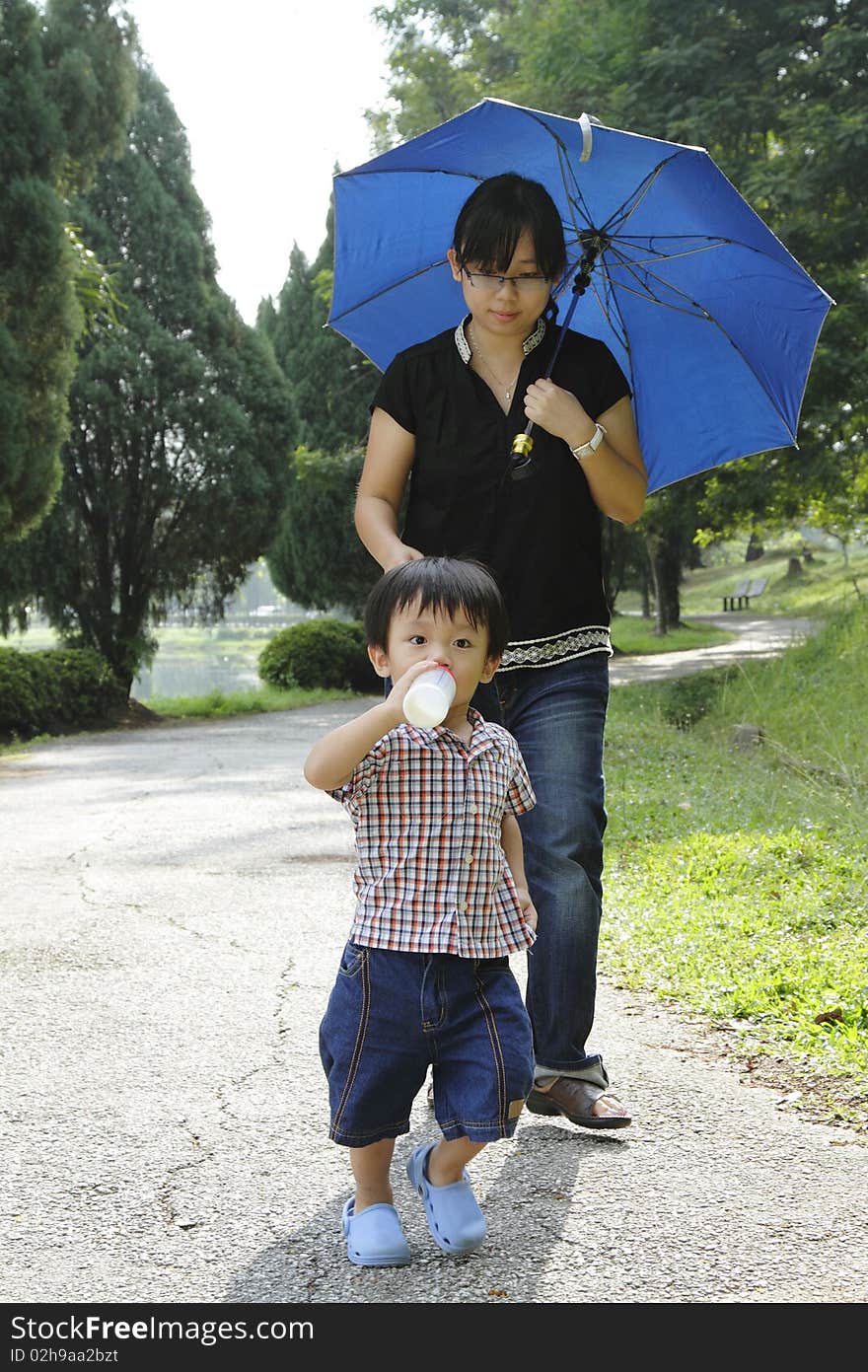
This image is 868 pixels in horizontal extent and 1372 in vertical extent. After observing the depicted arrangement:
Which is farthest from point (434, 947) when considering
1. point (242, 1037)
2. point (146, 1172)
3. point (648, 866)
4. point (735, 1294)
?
point (648, 866)

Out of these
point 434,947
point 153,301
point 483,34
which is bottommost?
point 434,947

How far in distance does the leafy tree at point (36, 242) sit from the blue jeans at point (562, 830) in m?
10.6

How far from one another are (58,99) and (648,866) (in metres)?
11.0

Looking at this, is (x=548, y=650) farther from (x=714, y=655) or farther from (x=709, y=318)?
(x=714, y=655)

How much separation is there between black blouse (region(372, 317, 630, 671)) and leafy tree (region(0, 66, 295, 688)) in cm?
1588

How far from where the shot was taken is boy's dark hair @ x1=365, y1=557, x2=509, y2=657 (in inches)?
93.0

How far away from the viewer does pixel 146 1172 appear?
110 inches

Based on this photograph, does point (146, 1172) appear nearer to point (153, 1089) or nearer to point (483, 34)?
point (153, 1089)

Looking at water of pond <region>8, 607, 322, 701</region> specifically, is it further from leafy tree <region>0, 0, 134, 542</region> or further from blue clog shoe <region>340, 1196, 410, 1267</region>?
blue clog shoe <region>340, 1196, 410, 1267</region>


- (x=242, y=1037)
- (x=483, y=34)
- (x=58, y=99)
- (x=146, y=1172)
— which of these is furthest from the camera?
(x=483, y=34)

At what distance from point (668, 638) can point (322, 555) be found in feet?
31.8

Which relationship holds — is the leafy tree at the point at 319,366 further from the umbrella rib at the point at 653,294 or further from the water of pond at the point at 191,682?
the umbrella rib at the point at 653,294

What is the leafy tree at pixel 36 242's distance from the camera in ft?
41.3

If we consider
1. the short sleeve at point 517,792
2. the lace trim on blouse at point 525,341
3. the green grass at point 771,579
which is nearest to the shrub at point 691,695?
the lace trim on blouse at point 525,341
